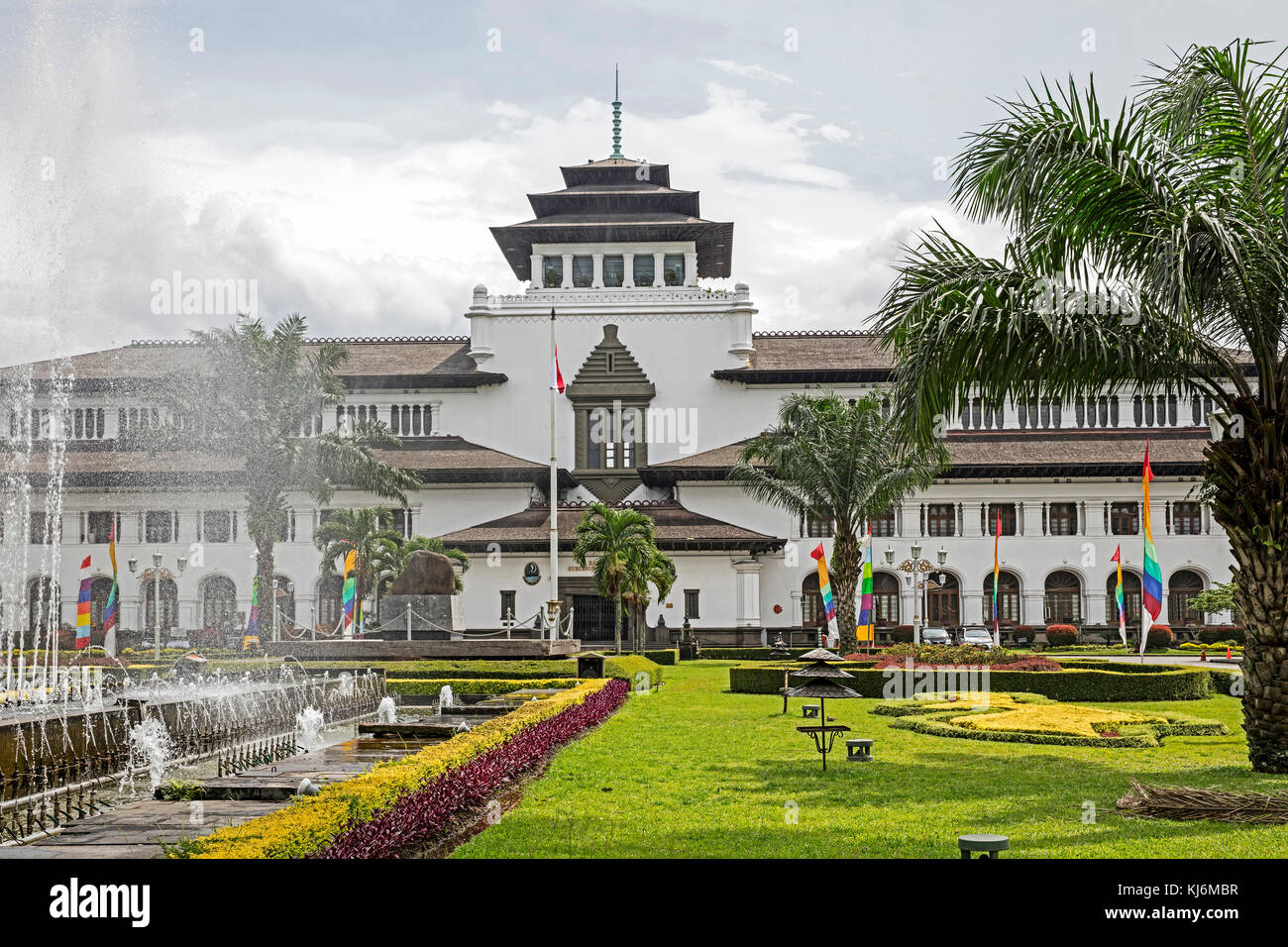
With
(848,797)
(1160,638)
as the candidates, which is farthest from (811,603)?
(848,797)

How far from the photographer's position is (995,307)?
1334 cm

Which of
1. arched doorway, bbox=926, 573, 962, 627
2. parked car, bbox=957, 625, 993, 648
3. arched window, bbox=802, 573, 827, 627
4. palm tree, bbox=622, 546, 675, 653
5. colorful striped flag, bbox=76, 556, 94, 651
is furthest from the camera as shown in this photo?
arched doorway, bbox=926, 573, 962, 627

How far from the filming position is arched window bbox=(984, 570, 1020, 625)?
51344mm

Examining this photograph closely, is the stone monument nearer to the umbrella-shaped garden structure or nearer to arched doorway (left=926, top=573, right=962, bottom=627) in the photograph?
the umbrella-shaped garden structure

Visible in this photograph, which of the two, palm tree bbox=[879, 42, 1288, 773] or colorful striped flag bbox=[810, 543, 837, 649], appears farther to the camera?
colorful striped flag bbox=[810, 543, 837, 649]

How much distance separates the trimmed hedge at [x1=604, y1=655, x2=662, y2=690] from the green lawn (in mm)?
8273

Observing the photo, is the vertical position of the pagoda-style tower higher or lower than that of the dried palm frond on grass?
higher

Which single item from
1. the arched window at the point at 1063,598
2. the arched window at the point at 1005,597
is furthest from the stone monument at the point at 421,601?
the arched window at the point at 1063,598

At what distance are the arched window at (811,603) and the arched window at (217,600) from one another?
79.7 ft

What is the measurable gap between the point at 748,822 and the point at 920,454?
A: 630 centimetres

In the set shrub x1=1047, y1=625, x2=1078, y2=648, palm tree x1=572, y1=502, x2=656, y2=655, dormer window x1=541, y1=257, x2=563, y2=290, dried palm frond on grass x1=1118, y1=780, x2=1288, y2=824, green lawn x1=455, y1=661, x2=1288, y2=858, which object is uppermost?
dormer window x1=541, y1=257, x2=563, y2=290

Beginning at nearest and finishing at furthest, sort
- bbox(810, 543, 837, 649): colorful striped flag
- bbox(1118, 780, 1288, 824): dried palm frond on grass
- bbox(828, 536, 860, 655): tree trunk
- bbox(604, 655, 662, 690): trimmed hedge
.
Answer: bbox(1118, 780, 1288, 824): dried palm frond on grass → bbox(604, 655, 662, 690): trimmed hedge → bbox(828, 536, 860, 655): tree trunk → bbox(810, 543, 837, 649): colorful striped flag

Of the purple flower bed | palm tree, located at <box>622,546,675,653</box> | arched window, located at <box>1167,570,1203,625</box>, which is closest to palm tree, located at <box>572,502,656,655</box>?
palm tree, located at <box>622,546,675,653</box>
